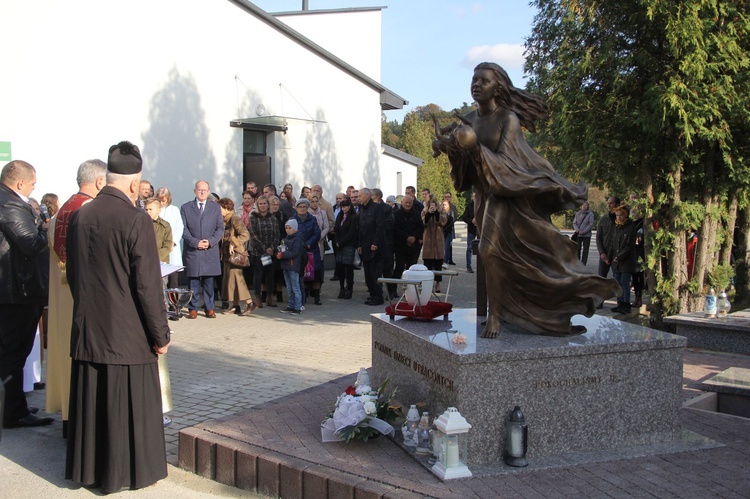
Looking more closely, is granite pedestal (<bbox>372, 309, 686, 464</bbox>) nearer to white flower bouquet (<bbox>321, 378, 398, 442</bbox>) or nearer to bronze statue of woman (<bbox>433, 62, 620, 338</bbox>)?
bronze statue of woman (<bbox>433, 62, 620, 338</bbox>)

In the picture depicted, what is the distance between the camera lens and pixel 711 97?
923 cm

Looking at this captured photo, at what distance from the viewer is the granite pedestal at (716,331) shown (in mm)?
9180

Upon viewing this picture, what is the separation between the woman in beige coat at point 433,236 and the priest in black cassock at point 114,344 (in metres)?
9.72

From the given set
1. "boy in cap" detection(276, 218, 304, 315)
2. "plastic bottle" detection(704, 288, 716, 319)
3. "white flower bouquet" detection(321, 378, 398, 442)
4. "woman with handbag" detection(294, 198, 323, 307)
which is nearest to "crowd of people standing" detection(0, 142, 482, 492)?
"white flower bouquet" detection(321, 378, 398, 442)

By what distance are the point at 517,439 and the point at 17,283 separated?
174 inches

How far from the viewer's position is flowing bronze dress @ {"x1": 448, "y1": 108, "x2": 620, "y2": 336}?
5.55 meters

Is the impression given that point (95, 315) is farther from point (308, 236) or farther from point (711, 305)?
point (308, 236)

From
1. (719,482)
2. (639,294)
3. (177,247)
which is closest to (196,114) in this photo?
(177,247)

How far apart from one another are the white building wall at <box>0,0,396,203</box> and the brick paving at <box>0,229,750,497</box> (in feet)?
20.7

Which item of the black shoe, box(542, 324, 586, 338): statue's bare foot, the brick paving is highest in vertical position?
box(542, 324, 586, 338): statue's bare foot

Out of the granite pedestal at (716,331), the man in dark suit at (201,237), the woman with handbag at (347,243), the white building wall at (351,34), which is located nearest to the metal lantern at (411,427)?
the granite pedestal at (716,331)

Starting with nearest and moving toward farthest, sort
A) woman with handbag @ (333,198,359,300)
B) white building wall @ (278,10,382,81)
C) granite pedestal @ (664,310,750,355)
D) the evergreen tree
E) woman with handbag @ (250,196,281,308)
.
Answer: granite pedestal @ (664,310,750,355), the evergreen tree, woman with handbag @ (250,196,281,308), woman with handbag @ (333,198,359,300), white building wall @ (278,10,382,81)

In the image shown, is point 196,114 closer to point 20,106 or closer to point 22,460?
point 20,106

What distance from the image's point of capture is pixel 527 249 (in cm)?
564
